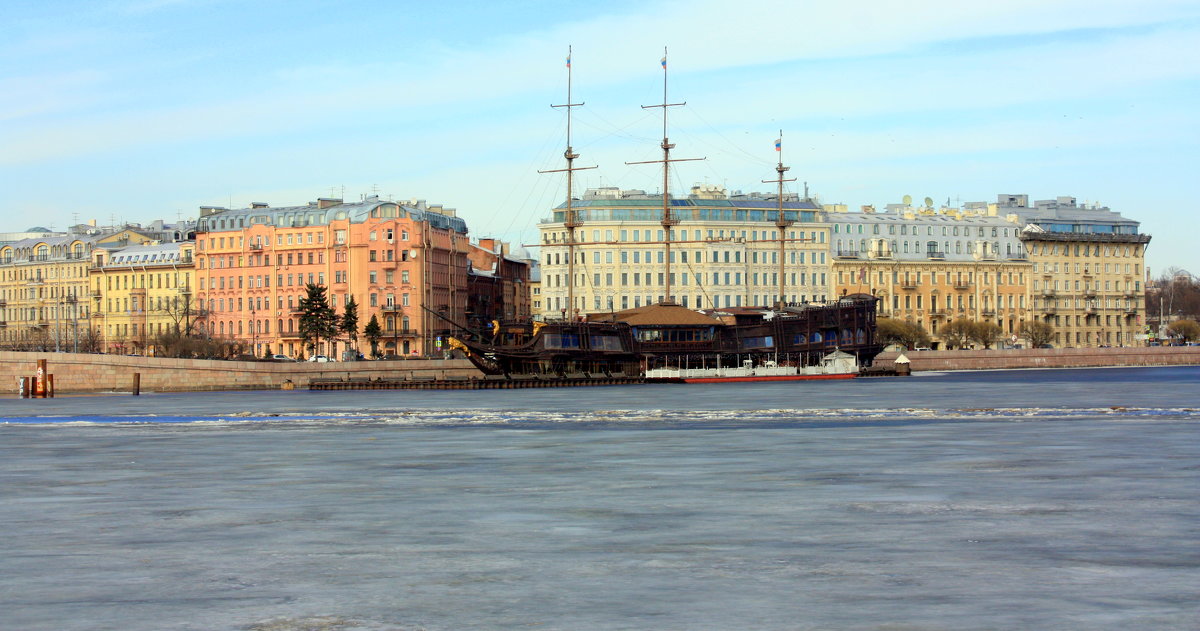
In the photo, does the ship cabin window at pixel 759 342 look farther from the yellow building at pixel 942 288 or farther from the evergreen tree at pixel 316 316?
the yellow building at pixel 942 288

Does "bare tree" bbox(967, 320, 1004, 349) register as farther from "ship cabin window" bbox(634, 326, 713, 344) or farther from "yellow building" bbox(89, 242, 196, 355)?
"yellow building" bbox(89, 242, 196, 355)

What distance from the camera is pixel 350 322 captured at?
13375cm

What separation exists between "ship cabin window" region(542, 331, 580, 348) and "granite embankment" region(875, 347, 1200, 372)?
38027mm

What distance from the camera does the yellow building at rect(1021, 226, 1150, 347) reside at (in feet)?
542

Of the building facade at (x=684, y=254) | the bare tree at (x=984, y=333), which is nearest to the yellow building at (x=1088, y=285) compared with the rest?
the bare tree at (x=984, y=333)

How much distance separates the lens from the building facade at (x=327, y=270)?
140m

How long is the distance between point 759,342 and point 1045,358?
4023 centimetres

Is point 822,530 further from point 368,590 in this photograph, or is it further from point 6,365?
point 6,365

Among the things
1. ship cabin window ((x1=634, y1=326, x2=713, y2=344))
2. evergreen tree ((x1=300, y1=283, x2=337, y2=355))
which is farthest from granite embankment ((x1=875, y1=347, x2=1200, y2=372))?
evergreen tree ((x1=300, y1=283, x2=337, y2=355))

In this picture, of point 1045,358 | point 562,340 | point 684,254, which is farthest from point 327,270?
point 1045,358

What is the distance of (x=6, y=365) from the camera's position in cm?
10012

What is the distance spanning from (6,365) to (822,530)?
89.7 m

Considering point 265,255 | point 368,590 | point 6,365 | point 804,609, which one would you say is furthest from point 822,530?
point 265,255

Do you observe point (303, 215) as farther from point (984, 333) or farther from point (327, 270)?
point (984, 333)
